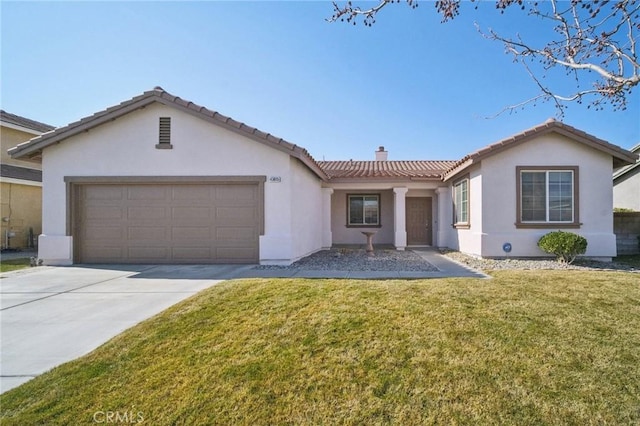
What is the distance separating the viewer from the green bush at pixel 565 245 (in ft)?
31.8

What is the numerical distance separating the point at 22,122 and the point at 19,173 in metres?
3.18

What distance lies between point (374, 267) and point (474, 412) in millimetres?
6423

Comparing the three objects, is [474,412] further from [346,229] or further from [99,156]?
[346,229]

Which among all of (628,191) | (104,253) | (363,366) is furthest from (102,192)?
(628,191)

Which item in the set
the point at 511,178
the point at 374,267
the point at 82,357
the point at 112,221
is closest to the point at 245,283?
the point at 82,357

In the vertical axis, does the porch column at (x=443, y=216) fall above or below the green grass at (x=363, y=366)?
above

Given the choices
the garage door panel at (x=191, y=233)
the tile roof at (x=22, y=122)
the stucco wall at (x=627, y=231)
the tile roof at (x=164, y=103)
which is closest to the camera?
the tile roof at (x=164, y=103)

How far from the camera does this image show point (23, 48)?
9.36 meters

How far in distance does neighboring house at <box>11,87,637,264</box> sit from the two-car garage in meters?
0.03

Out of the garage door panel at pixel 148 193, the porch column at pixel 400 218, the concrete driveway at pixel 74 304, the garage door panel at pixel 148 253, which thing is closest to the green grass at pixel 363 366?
the concrete driveway at pixel 74 304

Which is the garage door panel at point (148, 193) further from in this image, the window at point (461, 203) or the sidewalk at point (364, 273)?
the window at point (461, 203)

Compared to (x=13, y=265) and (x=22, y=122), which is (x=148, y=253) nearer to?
(x=13, y=265)

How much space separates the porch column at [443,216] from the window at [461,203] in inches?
31.6

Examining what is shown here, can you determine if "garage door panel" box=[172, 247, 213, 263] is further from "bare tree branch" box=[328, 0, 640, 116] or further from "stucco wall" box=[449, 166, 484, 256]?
"stucco wall" box=[449, 166, 484, 256]
